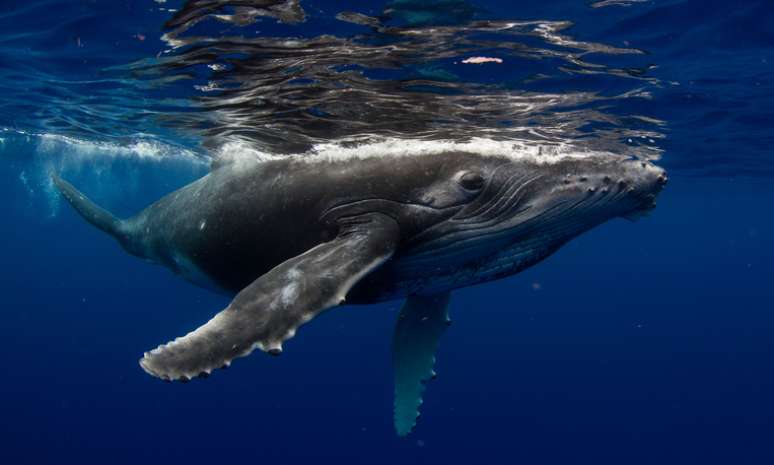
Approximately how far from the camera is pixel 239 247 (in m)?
7.17

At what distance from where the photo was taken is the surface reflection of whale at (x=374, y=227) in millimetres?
4629

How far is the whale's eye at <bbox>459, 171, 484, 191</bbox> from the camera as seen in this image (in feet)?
20.0

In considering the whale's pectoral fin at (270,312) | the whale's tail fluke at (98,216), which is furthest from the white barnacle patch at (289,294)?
the whale's tail fluke at (98,216)

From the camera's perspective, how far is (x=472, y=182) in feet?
20.1

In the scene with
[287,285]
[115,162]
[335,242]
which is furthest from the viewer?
[115,162]

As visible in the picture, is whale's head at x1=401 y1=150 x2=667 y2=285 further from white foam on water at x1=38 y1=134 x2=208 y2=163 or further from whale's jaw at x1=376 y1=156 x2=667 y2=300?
white foam on water at x1=38 y1=134 x2=208 y2=163

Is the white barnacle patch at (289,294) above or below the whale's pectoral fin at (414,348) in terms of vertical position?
above

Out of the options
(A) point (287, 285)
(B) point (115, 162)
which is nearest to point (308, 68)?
(A) point (287, 285)

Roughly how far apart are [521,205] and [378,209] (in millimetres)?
1523

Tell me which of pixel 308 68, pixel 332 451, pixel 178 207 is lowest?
pixel 332 451

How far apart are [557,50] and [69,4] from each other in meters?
9.08

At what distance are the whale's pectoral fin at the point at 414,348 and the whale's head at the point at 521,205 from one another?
2161 millimetres

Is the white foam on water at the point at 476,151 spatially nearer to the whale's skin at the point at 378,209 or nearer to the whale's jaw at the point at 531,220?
the whale's skin at the point at 378,209

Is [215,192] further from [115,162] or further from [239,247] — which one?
[115,162]
